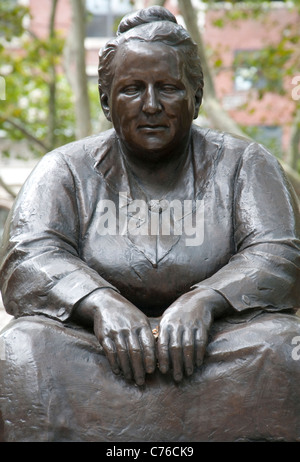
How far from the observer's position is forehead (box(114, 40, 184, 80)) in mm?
3934

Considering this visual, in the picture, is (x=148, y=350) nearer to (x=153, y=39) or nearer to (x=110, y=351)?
(x=110, y=351)

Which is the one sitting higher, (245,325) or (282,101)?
(245,325)

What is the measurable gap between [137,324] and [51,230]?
758mm

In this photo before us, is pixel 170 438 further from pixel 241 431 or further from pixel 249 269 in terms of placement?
pixel 249 269

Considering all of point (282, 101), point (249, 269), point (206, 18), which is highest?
point (249, 269)

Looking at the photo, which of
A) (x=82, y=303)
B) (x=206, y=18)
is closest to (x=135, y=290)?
(x=82, y=303)

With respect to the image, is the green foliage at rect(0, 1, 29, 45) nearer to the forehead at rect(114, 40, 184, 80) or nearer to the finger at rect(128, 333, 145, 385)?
the forehead at rect(114, 40, 184, 80)

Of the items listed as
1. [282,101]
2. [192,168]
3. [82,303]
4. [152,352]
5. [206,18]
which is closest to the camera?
[152,352]

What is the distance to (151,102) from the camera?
3906mm

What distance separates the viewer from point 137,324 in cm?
354

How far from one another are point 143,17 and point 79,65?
16.6 feet

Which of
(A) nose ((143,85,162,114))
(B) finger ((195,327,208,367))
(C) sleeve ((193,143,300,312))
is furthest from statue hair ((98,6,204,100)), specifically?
(B) finger ((195,327,208,367))

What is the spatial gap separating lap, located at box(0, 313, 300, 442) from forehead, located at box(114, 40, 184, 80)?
124 cm

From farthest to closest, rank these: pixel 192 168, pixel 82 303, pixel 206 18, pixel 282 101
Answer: pixel 282 101, pixel 206 18, pixel 192 168, pixel 82 303
